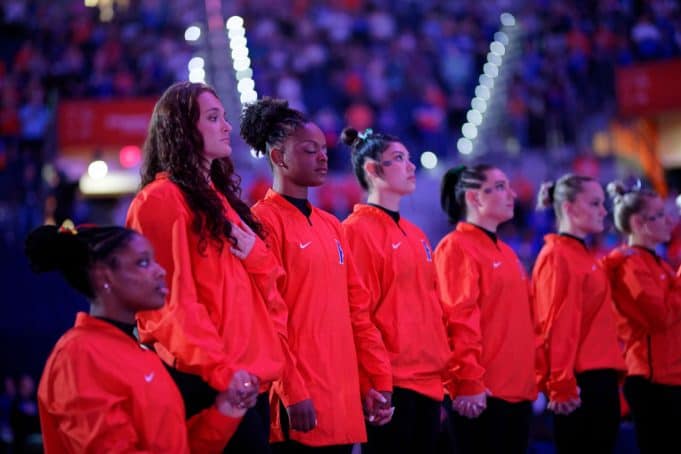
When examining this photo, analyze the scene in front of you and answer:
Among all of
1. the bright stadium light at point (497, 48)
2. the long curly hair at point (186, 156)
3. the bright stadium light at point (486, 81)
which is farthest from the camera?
the bright stadium light at point (497, 48)

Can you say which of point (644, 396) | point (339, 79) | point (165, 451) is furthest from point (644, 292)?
point (339, 79)

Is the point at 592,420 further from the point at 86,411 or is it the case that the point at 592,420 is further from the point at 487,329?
the point at 86,411

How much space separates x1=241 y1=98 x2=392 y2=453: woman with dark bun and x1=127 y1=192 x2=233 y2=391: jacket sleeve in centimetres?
74

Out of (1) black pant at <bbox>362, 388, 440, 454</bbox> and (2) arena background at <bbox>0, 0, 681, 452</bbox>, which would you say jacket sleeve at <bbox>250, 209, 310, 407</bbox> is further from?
(2) arena background at <bbox>0, 0, 681, 452</bbox>

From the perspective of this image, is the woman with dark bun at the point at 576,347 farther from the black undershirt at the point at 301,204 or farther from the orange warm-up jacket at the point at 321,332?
the black undershirt at the point at 301,204

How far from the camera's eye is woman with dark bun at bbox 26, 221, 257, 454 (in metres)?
3.67

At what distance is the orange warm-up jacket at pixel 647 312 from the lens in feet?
23.0

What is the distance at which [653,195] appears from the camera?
7453 mm

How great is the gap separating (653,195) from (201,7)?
36.3 feet

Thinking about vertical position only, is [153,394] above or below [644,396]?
above

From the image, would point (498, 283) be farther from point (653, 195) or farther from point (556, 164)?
point (556, 164)

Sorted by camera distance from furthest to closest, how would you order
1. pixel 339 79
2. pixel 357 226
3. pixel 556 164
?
pixel 339 79 < pixel 556 164 < pixel 357 226

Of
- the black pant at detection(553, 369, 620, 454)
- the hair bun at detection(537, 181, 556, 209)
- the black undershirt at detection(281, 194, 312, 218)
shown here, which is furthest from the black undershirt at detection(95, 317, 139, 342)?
the hair bun at detection(537, 181, 556, 209)

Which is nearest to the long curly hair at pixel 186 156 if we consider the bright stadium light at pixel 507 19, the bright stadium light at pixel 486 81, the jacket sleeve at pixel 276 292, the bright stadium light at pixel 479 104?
the jacket sleeve at pixel 276 292
